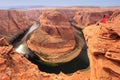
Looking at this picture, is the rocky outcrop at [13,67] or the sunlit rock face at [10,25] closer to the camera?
the rocky outcrop at [13,67]

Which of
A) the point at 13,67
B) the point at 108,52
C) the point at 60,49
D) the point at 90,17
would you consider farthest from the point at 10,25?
the point at 108,52

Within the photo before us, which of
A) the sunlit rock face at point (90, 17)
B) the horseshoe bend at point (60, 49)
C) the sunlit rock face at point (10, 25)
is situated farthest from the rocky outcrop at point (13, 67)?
the sunlit rock face at point (90, 17)

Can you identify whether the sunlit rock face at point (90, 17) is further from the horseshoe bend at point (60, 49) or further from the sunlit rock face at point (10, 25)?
the sunlit rock face at point (10, 25)

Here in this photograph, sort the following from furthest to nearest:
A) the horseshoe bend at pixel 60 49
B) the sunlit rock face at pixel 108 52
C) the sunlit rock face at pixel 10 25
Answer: the sunlit rock face at pixel 10 25 < the horseshoe bend at pixel 60 49 < the sunlit rock face at pixel 108 52

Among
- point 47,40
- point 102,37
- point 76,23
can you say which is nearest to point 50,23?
point 47,40

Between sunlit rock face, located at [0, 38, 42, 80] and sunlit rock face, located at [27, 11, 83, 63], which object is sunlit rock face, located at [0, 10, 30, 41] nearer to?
sunlit rock face, located at [27, 11, 83, 63]

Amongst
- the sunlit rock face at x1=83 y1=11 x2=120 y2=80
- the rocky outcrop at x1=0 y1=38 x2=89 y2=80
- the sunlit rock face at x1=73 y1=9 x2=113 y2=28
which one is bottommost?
the sunlit rock face at x1=73 y1=9 x2=113 y2=28

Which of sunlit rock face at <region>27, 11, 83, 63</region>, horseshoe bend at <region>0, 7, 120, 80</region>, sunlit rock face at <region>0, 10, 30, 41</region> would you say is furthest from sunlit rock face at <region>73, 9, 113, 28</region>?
sunlit rock face at <region>0, 10, 30, 41</region>

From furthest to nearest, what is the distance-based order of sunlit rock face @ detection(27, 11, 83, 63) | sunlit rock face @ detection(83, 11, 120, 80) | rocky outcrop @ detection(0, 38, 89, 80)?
sunlit rock face @ detection(27, 11, 83, 63), rocky outcrop @ detection(0, 38, 89, 80), sunlit rock face @ detection(83, 11, 120, 80)
